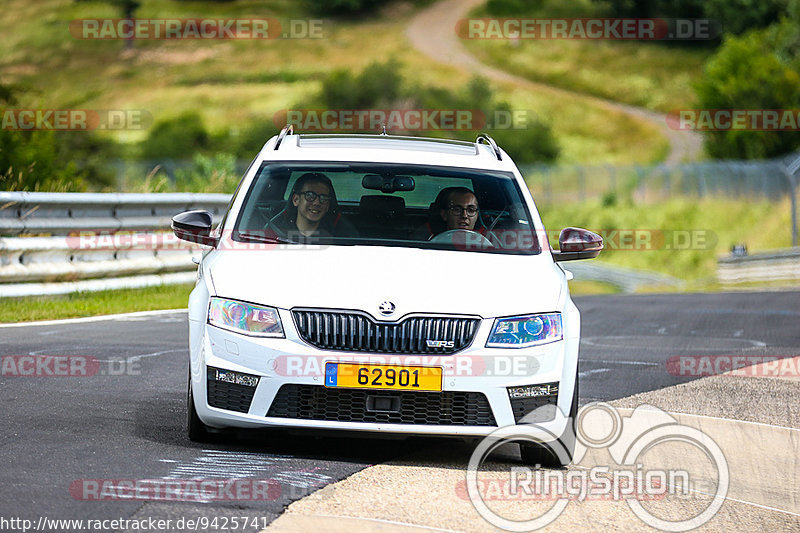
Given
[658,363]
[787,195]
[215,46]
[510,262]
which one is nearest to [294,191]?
[510,262]

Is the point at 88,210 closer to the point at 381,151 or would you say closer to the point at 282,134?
the point at 282,134

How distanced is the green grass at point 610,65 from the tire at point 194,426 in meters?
93.5

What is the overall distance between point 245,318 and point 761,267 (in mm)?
31426

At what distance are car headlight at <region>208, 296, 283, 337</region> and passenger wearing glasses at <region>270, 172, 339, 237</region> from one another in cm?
99

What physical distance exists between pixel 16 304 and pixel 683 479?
8610 millimetres

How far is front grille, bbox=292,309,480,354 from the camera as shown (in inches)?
265

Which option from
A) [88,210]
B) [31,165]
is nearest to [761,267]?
[31,165]

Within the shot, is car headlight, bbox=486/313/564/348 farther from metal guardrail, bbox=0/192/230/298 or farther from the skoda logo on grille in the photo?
metal guardrail, bbox=0/192/230/298

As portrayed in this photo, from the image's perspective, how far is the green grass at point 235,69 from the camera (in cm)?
9225

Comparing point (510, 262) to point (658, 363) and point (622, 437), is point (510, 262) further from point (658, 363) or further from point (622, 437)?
point (658, 363)

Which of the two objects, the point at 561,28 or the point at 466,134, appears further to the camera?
the point at 561,28

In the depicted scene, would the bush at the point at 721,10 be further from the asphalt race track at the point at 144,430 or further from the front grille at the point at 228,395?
the front grille at the point at 228,395

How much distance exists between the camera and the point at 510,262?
24.6 ft

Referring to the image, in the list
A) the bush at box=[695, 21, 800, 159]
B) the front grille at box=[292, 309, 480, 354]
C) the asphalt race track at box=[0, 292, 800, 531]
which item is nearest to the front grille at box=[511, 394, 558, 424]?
the front grille at box=[292, 309, 480, 354]
